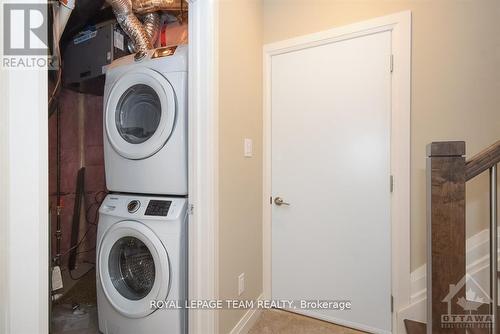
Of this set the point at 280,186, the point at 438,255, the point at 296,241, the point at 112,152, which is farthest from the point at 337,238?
the point at 112,152

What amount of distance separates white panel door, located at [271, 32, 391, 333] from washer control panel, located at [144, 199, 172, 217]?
889 millimetres

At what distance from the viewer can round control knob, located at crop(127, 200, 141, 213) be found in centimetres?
148

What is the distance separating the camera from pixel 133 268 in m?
1.64

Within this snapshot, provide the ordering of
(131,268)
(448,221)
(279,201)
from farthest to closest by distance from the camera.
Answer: (279,201)
(131,268)
(448,221)

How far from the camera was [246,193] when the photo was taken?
176 centimetres

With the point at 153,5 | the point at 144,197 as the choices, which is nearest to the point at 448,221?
the point at 144,197

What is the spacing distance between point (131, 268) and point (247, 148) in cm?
111

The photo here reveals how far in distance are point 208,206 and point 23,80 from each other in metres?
0.92

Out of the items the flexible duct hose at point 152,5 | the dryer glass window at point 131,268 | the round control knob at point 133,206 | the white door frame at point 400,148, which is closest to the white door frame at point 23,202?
the round control knob at point 133,206

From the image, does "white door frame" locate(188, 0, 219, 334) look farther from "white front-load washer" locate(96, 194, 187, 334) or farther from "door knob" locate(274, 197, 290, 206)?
"door knob" locate(274, 197, 290, 206)

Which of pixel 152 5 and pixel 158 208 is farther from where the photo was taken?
pixel 152 5

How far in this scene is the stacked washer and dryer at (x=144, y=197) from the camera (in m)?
1.38

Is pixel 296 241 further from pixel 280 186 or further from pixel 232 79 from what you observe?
pixel 232 79

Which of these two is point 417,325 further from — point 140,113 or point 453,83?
point 140,113
